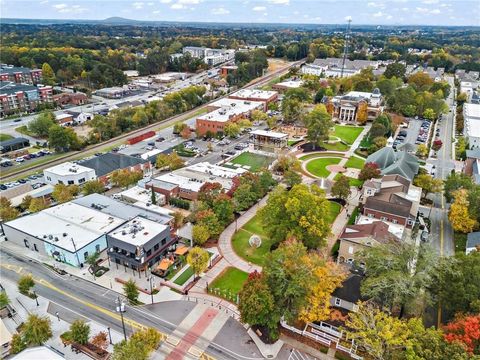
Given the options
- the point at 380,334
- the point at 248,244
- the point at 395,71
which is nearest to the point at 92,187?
the point at 248,244

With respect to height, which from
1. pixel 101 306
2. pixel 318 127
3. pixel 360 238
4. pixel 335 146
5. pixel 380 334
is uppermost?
pixel 318 127

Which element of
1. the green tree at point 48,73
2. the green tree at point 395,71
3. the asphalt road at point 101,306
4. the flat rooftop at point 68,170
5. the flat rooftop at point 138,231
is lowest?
the asphalt road at point 101,306

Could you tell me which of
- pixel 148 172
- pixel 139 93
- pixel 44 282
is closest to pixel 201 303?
pixel 44 282

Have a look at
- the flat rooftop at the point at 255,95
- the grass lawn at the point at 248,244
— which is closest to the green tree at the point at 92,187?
the grass lawn at the point at 248,244

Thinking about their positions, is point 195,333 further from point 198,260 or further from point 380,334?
point 380,334

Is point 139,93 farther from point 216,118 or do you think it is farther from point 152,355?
point 152,355

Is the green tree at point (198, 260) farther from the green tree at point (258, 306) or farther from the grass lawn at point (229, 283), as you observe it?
the green tree at point (258, 306)

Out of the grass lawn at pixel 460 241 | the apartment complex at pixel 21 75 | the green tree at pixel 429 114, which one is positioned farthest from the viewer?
the apartment complex at pixel 21 75

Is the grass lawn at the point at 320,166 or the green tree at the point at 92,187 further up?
the green tree at the point at 92,187
